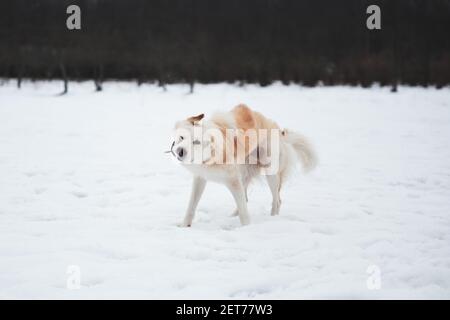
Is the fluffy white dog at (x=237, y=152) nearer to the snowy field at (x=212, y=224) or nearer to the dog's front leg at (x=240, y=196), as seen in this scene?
the dog's front leg at (x=240, y=196)

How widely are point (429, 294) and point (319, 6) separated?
141 feet

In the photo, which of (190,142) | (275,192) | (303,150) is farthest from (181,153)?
(303,150)

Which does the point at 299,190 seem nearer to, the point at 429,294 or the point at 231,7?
the point at 429,294

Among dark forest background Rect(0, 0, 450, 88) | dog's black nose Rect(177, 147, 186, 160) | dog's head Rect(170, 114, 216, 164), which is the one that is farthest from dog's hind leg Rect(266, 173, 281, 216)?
dark forest background Rect(0, 0, 450, 88)

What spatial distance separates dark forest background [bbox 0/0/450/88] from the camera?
30.3 m

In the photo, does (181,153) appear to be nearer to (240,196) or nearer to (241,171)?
(240,196)

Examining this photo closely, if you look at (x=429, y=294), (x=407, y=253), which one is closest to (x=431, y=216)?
(x=407, y=253)

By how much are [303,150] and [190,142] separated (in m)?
2.01

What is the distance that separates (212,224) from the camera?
15.4 ft

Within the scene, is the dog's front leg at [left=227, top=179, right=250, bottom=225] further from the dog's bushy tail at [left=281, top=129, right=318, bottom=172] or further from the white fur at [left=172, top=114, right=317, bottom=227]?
the dog's bushy tail at [left=281, top=129, right=318, bottom=172]

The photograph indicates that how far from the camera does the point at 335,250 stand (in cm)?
377

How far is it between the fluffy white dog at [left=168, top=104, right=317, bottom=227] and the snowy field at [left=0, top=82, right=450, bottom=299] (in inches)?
17.3

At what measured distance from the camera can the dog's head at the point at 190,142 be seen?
3.94m

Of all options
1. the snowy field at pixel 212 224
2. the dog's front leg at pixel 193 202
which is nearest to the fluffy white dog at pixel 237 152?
the dog's front leg at pixel 193 202
